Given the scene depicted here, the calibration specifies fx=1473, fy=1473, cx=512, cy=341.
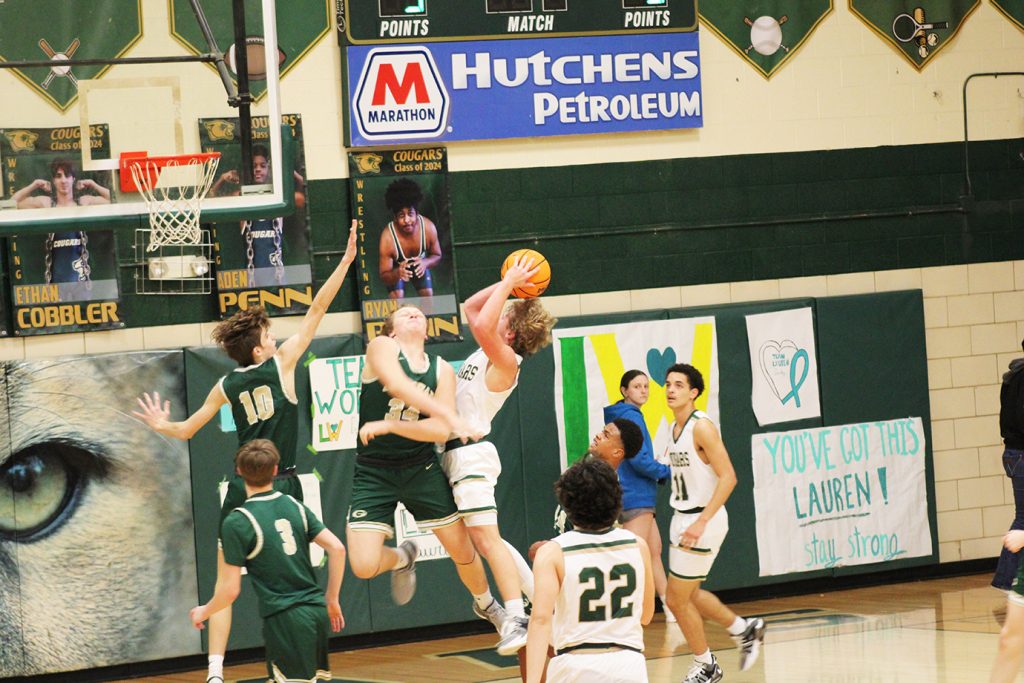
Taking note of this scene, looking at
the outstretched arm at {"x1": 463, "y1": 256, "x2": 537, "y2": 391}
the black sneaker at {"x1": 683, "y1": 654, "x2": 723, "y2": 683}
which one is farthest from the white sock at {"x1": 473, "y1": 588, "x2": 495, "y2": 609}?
the black sneaker at {"x1": 683, "y1": 654, "x2": 723, "y2": 683}

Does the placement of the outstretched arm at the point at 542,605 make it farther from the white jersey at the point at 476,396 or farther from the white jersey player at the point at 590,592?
the white jersey at the point at 476,396

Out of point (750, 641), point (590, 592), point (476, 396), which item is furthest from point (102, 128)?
point (590, 592)

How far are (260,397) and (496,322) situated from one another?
4.52ft

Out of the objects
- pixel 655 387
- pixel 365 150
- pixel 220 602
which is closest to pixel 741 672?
pixel 655 387

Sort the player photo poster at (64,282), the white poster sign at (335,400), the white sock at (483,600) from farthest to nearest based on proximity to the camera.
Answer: the white poster sign at (335,400) < the player photo poster at (64,282) < the white sock at (483,600)

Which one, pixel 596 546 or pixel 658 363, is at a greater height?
pixel 658 363

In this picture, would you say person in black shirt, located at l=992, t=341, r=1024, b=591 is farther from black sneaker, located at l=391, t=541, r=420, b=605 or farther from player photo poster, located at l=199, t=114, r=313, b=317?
player photo poster, located at l=199, t=114, r=313, b=317

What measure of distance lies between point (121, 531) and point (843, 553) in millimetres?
6019

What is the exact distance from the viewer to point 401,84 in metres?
11.5

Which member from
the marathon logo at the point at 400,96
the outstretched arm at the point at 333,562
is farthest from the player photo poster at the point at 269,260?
the outstretched arm at the point at 333,562

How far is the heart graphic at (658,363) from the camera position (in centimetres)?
1204

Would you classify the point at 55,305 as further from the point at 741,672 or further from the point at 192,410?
the point at 741,672

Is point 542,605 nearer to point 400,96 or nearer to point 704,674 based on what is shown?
point 704,674

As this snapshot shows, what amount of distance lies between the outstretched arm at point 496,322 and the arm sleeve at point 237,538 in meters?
1.82
